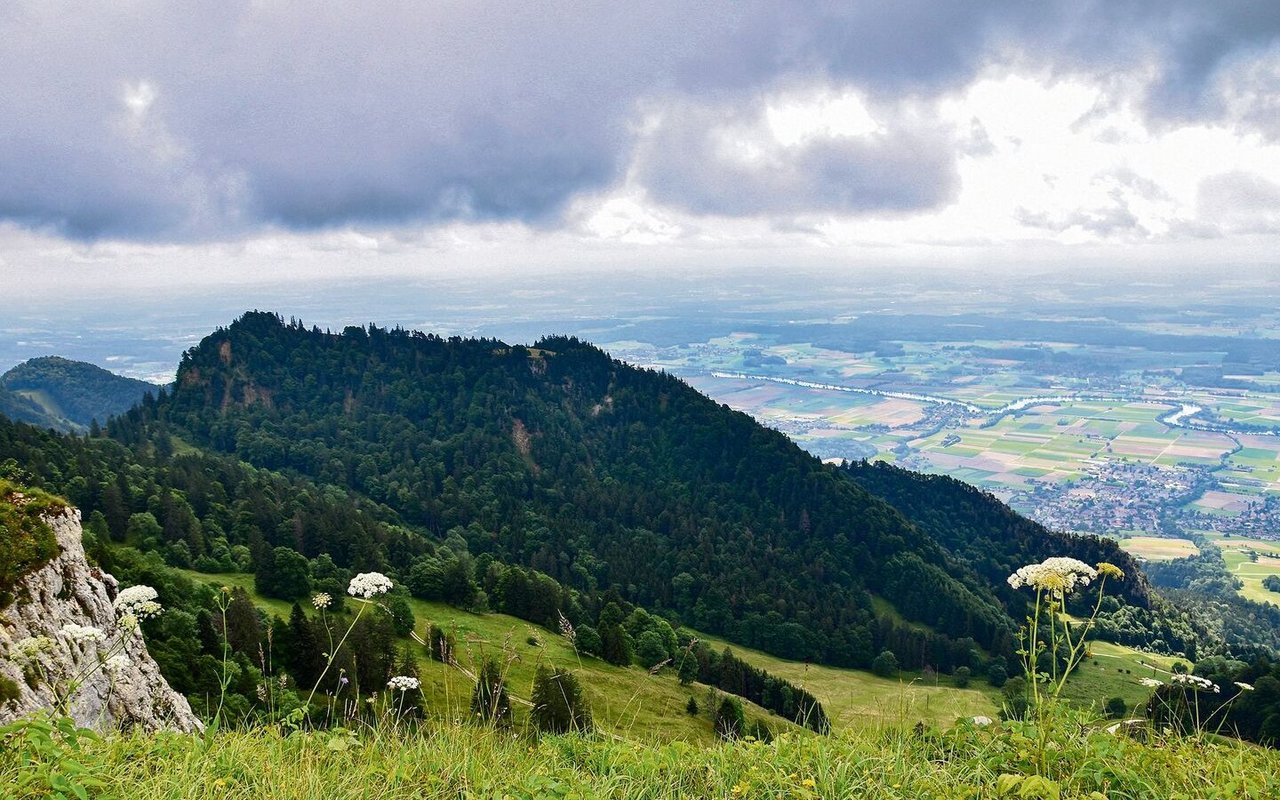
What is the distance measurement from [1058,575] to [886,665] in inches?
4817

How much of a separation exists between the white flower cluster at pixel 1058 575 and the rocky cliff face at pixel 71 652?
641 inches

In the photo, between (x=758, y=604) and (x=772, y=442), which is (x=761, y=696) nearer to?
(x=758, y=604)

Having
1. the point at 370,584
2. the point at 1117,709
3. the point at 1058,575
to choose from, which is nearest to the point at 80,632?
the point at 370,584

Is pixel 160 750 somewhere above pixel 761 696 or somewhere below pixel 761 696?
above

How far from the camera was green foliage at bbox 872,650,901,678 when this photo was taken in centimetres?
11538

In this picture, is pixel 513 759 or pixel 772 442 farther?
pixel 772 442

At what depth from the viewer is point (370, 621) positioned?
182 ft

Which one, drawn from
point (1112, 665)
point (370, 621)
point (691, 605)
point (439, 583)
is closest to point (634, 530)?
point (691, 605)

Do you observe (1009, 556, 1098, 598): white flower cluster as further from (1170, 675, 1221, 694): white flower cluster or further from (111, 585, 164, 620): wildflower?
(111, 585, 164, 620): wildflower

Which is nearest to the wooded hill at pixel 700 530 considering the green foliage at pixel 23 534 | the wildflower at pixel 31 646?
the green foliage at pixel 23 534

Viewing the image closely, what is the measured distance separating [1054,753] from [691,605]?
133110mm

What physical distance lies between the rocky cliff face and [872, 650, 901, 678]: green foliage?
111882 mm

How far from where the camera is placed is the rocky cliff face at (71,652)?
15664 millimetres

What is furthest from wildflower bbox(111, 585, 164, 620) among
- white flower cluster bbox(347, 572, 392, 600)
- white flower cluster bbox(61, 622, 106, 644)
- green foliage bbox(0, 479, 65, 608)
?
green foliage bbox(0, 479, 65, 608)
